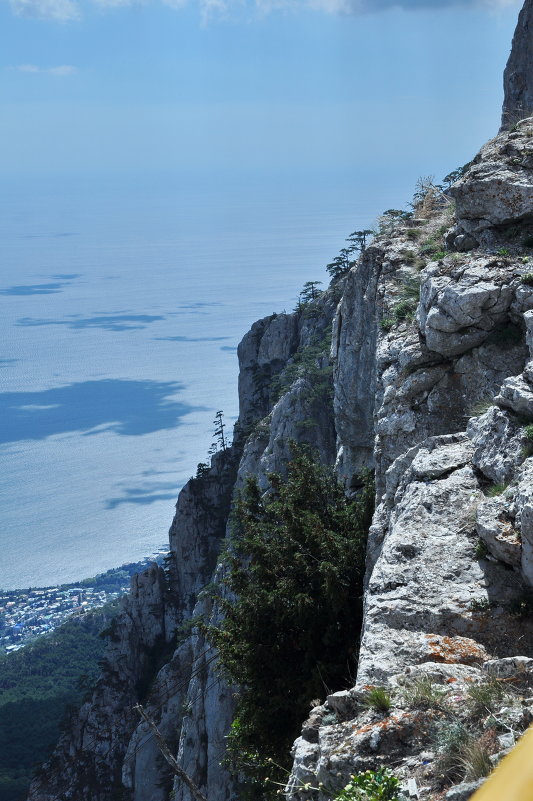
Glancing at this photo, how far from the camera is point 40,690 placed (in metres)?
59.1

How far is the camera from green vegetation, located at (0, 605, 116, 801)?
162 feet

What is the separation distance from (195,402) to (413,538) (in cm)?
19182

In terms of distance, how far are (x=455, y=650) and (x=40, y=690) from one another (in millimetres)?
58233

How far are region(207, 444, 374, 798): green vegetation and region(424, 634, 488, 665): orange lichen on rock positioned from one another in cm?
441

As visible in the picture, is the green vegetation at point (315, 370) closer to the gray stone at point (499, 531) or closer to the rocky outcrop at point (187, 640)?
the rocky outcrop at point (187, 640)

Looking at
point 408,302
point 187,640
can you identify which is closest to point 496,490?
point 408,302

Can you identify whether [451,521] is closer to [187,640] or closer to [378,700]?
[378,700]

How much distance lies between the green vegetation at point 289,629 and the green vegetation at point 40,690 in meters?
36.8

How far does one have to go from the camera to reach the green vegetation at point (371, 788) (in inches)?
207

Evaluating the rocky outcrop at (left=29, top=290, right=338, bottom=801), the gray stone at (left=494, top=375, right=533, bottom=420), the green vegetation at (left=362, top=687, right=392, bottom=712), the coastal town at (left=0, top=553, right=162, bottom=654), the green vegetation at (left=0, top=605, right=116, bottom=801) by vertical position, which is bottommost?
the coastal town at (left=0, top=553, right=162, bottom=654)

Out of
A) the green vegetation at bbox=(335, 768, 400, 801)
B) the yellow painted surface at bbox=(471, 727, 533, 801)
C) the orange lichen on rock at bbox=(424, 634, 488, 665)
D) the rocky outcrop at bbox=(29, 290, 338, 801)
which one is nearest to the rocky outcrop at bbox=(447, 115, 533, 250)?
the orange lichen on rock at bbox=(424, 634, 488, 665)

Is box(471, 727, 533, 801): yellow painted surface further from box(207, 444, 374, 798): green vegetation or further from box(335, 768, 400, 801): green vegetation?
box(207, 444, 374, 798): green vegetation

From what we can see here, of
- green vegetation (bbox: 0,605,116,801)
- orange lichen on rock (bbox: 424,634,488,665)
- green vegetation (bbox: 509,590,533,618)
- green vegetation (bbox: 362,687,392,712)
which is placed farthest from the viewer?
green vegetation (bbox: 0,605,116,801)

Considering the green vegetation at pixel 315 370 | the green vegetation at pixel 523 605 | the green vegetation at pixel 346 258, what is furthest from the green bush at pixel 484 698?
the green vegetation at pixel 346 258
